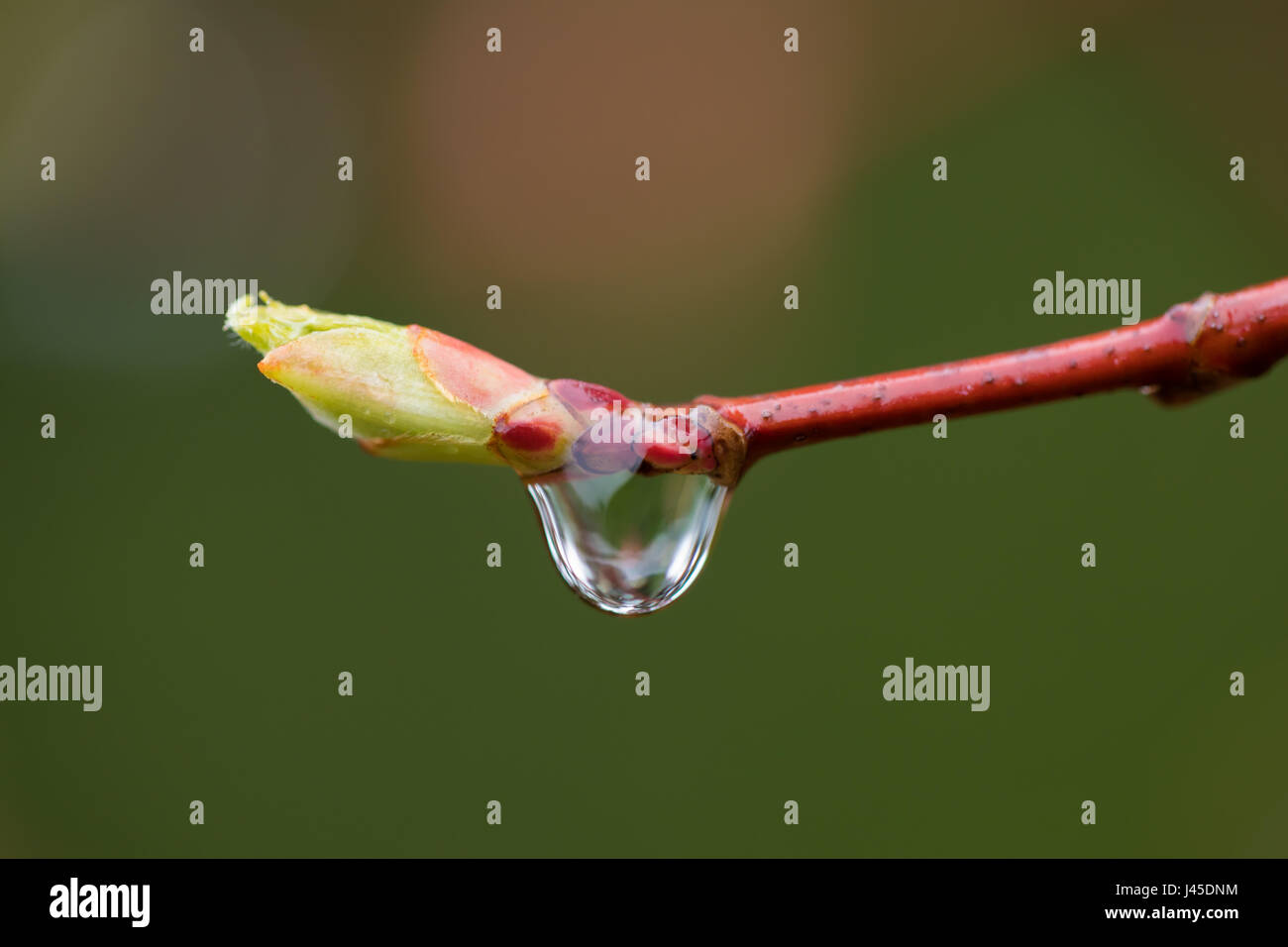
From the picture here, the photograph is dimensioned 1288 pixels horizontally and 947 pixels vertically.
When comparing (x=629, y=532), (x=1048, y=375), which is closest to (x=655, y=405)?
(x=629, y=532)

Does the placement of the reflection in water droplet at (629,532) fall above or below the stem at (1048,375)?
below

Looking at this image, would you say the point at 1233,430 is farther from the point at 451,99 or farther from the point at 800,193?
the point at 451,99

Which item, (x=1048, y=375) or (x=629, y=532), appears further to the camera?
(x=629, y=532)

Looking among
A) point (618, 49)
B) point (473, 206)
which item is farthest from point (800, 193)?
point (473, 206)

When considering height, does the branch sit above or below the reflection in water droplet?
above

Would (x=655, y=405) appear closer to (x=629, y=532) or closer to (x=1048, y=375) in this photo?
(x=629, y=532)
